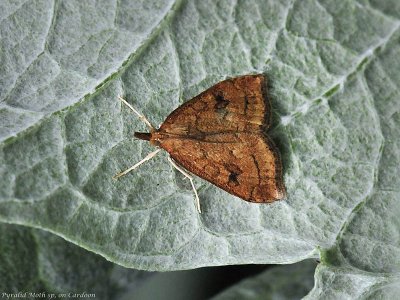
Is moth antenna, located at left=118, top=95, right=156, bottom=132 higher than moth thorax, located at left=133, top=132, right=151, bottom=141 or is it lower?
higher

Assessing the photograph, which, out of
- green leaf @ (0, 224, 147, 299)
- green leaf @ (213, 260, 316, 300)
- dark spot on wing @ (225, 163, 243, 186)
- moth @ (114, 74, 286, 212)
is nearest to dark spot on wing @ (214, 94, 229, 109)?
moth @ (114, 74, 286, 212)

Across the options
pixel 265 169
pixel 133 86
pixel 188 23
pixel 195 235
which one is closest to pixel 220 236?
pixel 195 235

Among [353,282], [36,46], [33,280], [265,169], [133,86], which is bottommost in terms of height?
[353,282]

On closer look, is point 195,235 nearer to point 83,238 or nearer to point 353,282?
point 83,238

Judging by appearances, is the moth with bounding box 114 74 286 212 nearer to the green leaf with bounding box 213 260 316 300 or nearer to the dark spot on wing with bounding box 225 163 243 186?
the dark spot on wing with bounding box 225 163 243 186

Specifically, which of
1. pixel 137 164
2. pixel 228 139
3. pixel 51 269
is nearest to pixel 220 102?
pixel 228 139

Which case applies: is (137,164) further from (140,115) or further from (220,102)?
(220,102)
